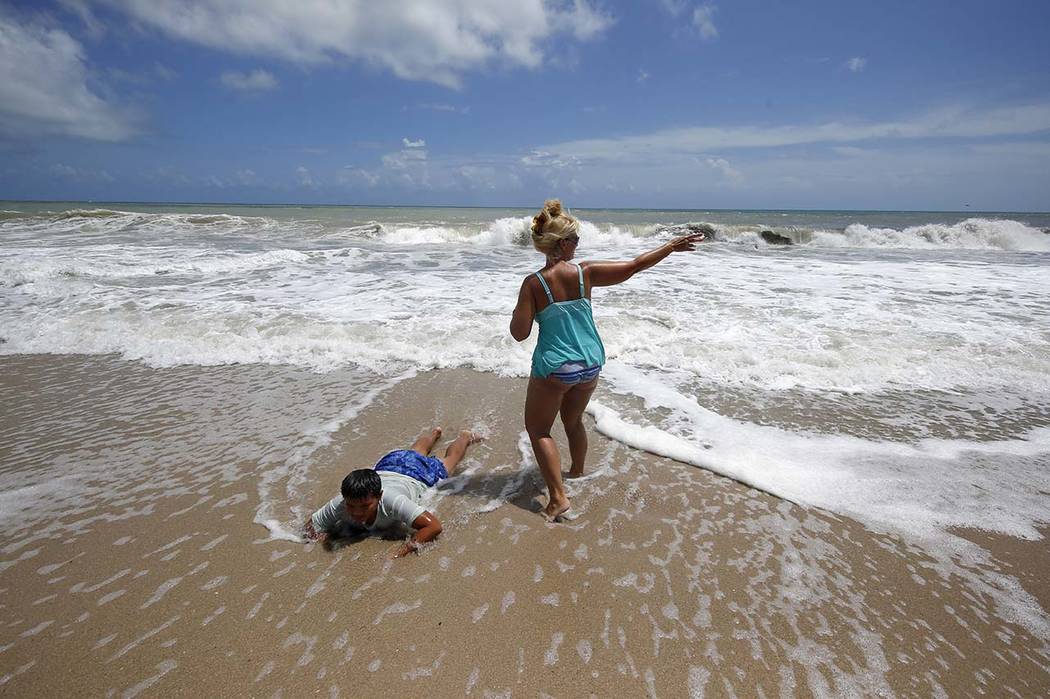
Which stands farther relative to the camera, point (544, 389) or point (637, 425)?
point (637, 425)

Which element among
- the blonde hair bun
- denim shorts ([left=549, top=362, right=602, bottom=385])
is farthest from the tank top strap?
denim shorts ([left=549, top=362, right=602, bottom=385])

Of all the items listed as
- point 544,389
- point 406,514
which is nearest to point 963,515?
point 544,389

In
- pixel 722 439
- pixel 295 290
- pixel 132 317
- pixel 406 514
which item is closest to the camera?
pixel 406 514

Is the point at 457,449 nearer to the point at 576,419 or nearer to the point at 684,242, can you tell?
the point at 576,419

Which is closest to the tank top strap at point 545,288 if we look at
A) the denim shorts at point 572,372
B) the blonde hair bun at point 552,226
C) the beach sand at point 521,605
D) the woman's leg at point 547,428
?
the blonde hair bun at point 552,226

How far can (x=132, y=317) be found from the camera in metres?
8.23

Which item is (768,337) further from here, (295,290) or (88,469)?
(295,290)

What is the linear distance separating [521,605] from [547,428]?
1050 millimetres

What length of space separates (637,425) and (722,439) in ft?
2.37

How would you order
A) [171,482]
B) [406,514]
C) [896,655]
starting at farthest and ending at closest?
[171,482]
[406,514]
[896,655]

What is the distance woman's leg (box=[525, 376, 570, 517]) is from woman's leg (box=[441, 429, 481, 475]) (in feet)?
2.98

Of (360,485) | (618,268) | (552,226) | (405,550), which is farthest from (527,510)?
(552,226)

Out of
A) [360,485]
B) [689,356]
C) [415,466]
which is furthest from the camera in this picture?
[689,356]

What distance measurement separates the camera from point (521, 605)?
8.41 ft
